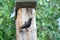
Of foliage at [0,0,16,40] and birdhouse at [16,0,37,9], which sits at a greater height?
birdhouse at [16,0,37,9]

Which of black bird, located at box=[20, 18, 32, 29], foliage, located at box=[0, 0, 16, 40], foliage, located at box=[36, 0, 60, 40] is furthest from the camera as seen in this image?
foliage, located at box=[36, 0, 60, 40]

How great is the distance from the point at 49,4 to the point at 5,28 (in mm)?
647

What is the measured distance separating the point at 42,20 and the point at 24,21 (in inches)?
34.1

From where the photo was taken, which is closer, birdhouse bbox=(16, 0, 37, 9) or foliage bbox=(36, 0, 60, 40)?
birdhouse bbox=(16, 0, 37, 9)

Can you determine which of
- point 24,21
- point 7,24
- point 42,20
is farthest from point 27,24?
point 42,20

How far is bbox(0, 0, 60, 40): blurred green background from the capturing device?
2.37m

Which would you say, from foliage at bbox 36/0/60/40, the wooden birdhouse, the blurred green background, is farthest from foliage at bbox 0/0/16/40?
the wooden birdhouse

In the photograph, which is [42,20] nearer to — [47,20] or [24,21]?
[47,20]

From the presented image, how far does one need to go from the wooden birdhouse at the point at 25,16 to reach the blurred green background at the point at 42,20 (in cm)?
50

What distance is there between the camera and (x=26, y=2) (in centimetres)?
169

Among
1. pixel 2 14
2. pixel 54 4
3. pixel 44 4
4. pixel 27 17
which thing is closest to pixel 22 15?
pixel 27 17

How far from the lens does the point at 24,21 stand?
1.71 metres

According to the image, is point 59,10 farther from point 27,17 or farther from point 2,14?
point 27,17

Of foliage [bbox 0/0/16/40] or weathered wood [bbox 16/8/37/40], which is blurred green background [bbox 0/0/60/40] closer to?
foliage [bbox 0/0/16/40]
